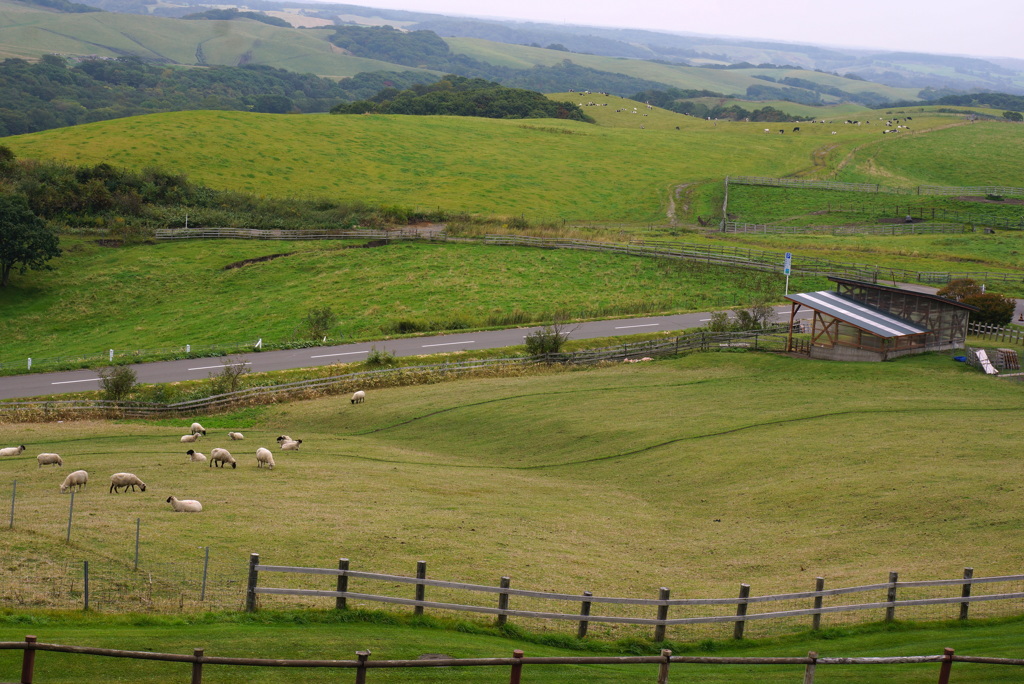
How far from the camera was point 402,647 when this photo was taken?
15.3 m

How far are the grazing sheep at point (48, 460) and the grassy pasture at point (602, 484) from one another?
73 centimetres

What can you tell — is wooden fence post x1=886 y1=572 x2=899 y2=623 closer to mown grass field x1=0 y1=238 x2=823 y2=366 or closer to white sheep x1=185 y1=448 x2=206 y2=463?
white sheep x1=185 y1=448 x2=206 y2=463

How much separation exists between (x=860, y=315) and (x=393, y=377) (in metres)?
24.9

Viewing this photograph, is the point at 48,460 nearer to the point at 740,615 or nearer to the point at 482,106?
the point at 740,615

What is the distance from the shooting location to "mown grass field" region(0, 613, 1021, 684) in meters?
13.7

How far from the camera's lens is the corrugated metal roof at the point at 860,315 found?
46812mm

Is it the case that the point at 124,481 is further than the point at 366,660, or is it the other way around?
the point at 124,481

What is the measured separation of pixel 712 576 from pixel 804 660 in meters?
8.74

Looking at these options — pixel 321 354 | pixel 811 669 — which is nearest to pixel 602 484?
pixel 811 669

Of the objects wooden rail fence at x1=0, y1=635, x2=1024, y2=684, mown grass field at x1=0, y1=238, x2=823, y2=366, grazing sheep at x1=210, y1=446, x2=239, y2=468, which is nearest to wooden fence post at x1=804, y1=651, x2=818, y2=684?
wooden rail fence at x1=0, y1=635, x2=1024, y2=684

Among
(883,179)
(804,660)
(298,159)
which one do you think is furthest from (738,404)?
(883,179)

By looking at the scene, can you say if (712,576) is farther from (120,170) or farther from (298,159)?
(298,159)

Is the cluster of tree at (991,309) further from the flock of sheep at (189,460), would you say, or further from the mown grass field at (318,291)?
the flock of sheep at (189,460)

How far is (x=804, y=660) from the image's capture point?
12922mm
